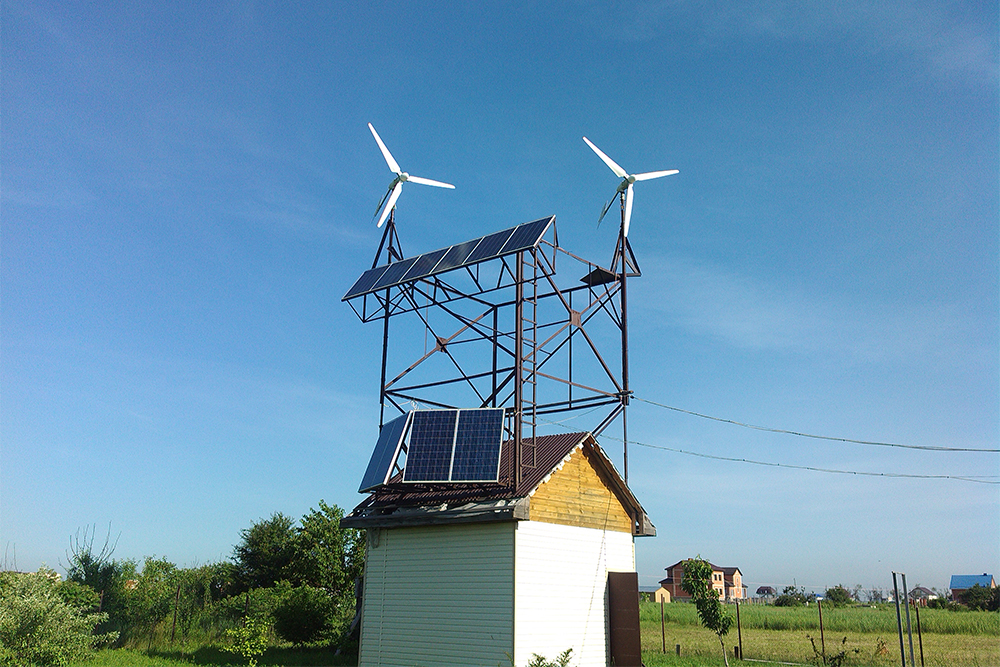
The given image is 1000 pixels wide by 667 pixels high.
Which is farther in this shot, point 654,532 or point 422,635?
point 654,532


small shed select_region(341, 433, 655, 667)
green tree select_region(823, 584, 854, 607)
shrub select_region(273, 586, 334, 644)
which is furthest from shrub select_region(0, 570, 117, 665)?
green tree select_region(823, 584, 854, 607)

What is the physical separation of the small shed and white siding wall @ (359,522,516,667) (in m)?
0.03

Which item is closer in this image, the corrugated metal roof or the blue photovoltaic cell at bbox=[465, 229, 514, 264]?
the corrugated metal roof

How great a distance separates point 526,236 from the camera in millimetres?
22188

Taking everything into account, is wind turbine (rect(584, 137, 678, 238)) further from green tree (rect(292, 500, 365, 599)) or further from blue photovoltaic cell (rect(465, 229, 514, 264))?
green tree (rect(292, 500, 365, 599))

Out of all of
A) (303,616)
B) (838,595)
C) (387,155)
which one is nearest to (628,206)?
(387,155)

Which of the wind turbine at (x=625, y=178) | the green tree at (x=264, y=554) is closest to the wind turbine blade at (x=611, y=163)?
the wind turbine at (x=625, y=178)

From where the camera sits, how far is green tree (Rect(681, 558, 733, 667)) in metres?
25.5

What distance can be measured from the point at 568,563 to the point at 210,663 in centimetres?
1425

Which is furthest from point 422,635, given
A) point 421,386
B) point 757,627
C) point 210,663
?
point 757,627

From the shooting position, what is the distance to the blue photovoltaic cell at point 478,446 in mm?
20219

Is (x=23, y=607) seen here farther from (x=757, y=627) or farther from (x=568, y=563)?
(x=757, y=627)

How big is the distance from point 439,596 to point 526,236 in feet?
36.4

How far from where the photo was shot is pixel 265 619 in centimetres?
2830
